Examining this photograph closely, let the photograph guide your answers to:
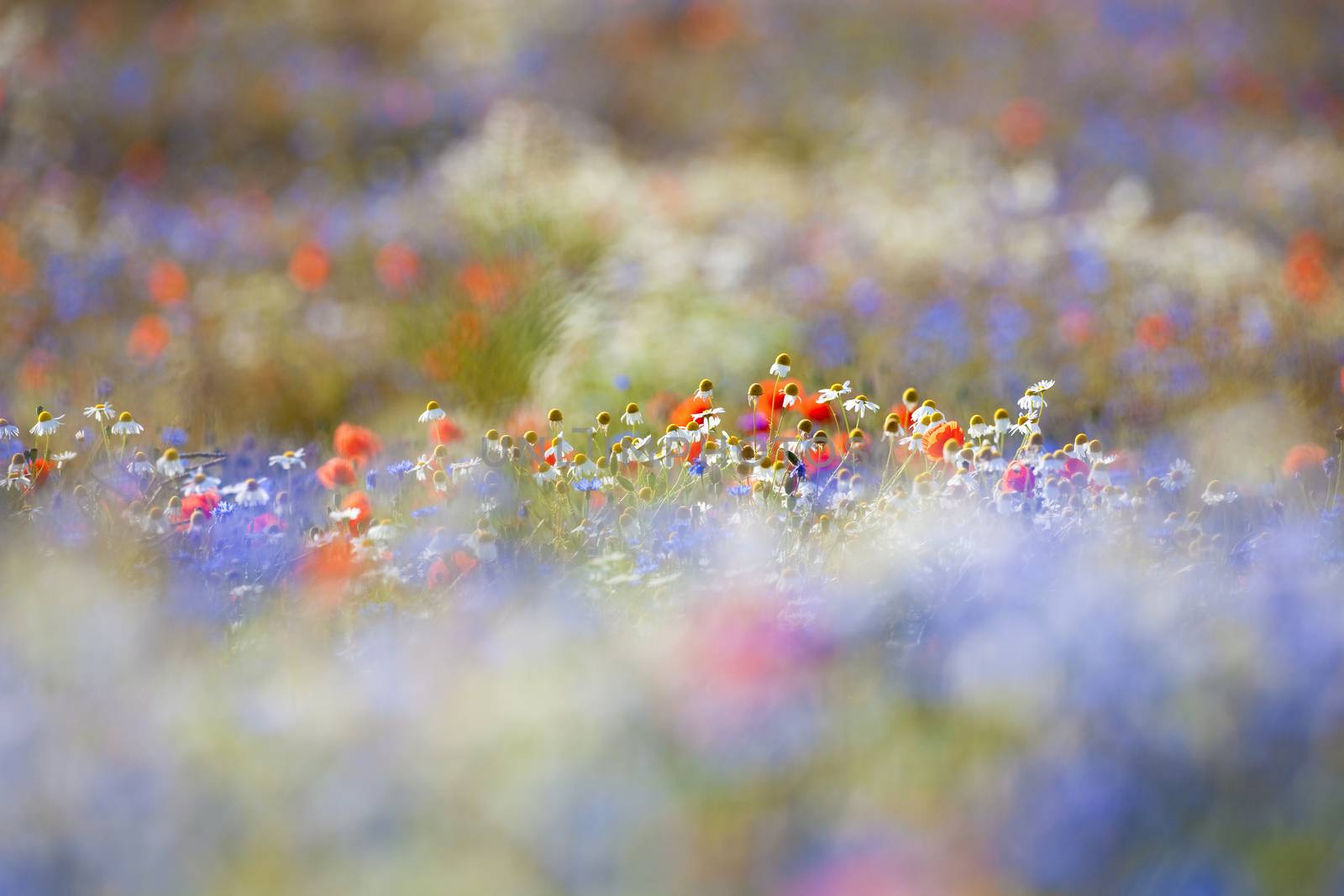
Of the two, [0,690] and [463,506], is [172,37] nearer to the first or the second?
[463,506]

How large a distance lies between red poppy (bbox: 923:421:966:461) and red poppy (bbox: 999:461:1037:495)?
0.11 metres

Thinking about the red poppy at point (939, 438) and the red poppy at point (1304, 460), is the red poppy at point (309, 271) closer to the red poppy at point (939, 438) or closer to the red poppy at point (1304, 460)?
the red poppy at point (939, 438)

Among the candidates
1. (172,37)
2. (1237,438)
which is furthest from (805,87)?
(1237,438)

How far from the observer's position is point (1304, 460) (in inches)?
78.4

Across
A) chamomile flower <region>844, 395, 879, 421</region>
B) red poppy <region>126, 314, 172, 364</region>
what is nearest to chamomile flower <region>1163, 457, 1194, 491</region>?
chamomile flower <region>844, 395, 879, 421</region>

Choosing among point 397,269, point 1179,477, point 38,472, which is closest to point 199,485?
point 38,472

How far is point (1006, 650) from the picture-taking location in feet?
3.88

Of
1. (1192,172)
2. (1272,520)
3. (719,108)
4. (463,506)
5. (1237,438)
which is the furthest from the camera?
(719,108)

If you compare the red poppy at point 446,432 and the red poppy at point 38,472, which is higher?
the red poppy at point 446,432

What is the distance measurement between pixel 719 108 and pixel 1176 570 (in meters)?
7.48

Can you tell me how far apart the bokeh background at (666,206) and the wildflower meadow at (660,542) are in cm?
3

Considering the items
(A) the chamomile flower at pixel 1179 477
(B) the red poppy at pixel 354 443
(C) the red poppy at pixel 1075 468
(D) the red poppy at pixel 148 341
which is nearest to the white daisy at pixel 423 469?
(B) the red poppy at pixel 354 443

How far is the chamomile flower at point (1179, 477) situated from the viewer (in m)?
1.97

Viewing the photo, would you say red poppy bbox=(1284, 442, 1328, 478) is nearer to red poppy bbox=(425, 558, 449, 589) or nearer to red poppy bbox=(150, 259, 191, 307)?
red poppy bbox=(425, 558, 449, 589)
